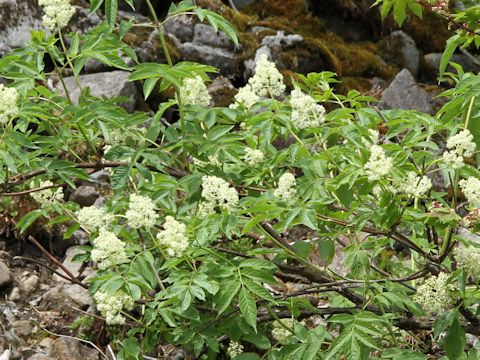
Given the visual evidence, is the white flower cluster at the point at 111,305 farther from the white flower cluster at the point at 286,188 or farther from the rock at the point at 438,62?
the rock at the point at 438,62

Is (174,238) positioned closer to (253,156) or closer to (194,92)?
(253,156)

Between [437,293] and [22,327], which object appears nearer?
[437,293]

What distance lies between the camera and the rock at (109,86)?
690cm

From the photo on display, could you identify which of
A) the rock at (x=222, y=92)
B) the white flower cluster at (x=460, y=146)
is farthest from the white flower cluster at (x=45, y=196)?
the rock at (x=222, y=92)

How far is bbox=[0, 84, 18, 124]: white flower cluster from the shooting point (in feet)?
10.4

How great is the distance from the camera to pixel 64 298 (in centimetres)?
508

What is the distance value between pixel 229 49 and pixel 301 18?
158 centimetres

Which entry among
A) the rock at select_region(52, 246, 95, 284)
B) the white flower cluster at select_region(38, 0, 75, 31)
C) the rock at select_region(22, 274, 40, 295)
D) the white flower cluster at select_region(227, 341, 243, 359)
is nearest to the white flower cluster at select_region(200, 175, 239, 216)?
the white flower cluster at select_region(227, 341, 243, 359)

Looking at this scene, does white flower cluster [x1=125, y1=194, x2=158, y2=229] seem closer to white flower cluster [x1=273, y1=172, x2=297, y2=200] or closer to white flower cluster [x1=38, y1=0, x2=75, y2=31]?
white flower cluster [x1=273, y1=172, x2=297, y2=200]

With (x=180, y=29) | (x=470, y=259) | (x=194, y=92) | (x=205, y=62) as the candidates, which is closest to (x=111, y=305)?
(x=194, y=92)

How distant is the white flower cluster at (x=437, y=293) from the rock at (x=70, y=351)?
232 cm

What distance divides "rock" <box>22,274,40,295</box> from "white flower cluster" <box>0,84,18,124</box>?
2.36 metres

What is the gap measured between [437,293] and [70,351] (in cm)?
244

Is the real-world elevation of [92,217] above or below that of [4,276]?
above
